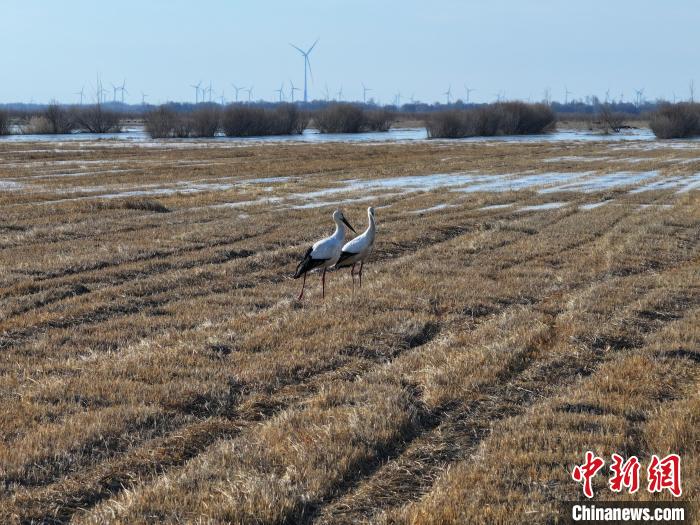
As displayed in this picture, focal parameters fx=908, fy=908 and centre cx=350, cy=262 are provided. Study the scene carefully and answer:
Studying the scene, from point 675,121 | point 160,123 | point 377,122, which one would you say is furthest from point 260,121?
point 675,121

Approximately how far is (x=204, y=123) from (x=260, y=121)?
301 inches

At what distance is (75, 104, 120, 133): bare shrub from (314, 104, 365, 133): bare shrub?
24.9m

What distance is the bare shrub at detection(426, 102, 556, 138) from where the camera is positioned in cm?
9656

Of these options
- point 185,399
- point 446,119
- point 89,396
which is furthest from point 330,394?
point 446,119

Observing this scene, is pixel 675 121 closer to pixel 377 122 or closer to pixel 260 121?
pixel 377 122

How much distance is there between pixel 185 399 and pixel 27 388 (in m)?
1.48

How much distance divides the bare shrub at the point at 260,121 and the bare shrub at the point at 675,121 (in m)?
40.7

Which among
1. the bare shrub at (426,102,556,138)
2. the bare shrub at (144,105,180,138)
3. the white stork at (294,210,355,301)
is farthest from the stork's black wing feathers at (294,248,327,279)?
the bare shrub at (144,105,180,138)

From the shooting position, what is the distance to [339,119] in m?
111

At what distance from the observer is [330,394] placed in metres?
7.82

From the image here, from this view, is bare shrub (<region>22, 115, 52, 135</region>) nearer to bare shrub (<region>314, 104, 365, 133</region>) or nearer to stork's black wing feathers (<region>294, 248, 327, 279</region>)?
bare shrub (<region>314, 104, 365, 133</region>)

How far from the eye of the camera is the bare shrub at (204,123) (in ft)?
325

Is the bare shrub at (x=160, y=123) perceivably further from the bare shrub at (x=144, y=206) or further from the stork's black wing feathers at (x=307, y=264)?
the stork's black wing feathers at (x=307, y=264)

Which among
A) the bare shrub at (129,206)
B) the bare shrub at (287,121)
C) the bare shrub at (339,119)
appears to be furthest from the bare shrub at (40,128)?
the bare shrub at (129,206)
